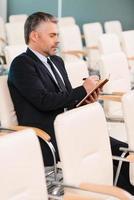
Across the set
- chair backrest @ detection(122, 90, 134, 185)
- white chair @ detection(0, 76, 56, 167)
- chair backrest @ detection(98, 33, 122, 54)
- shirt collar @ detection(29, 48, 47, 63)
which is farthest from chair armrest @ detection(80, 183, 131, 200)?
chair backrest @ detection(98, 33, 122, 54)

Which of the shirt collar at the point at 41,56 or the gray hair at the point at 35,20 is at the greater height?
the gray hair at the point at 35,20

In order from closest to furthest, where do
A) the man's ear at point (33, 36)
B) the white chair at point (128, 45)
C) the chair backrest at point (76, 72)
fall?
the man's ear at point (33, 36) < the chair backrest at point (76, 72) < the white chair at point (128, 45)

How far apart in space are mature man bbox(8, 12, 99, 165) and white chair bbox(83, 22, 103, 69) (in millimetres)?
2881

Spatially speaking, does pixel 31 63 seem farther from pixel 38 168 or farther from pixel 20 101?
pixel 38 168

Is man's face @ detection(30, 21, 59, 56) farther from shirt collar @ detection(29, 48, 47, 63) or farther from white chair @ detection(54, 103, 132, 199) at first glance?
white chair @ detection(54, 103, 132, 199)

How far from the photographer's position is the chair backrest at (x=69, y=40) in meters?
5.66

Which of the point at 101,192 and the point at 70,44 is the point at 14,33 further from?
the point at 101,192

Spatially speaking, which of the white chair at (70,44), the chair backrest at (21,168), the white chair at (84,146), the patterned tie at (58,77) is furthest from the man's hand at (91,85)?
the white chair at (70,44)

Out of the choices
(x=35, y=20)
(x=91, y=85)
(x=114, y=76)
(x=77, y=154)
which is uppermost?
(x=35, y=20)

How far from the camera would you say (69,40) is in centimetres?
573

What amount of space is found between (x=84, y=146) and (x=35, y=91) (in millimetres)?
680

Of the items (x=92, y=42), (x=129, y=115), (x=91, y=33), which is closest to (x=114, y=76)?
(x=129, y=115)

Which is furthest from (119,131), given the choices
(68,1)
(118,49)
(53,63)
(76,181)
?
(68,1)

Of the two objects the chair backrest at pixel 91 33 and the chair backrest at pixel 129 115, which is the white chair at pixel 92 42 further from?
the chair backrest at pixel 129 115
